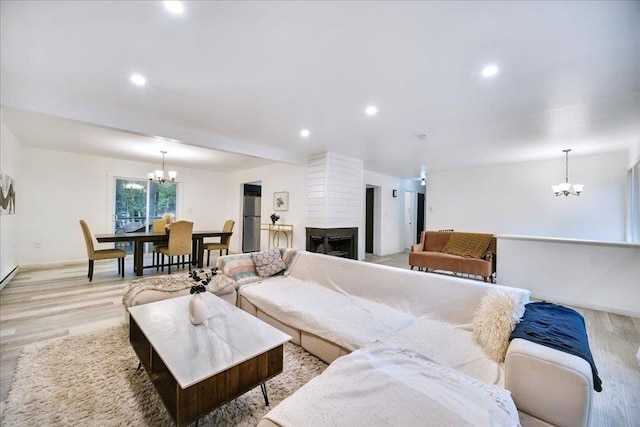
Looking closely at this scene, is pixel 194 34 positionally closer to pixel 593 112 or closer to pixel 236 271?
pixel 236 271

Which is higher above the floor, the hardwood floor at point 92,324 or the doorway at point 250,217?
the doorway at point 250,217

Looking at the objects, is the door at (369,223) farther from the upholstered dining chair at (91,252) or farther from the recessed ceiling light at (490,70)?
the upholstered dining chair at (91,252)

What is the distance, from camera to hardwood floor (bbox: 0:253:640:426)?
170 cm

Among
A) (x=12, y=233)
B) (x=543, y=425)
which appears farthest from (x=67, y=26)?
(x=12, y=233)

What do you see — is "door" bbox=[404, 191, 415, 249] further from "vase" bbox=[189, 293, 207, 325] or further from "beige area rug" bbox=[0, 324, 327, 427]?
"vase" bbox=[189, 293, 207, 325]

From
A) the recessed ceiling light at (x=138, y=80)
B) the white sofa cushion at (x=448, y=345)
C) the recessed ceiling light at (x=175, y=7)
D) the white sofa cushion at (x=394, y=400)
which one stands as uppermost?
the recessed ceiling light at (x=138, y=80)

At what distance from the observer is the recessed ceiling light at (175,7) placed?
4.90ft

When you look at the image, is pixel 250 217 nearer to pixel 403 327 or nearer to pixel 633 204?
pixel 403 327

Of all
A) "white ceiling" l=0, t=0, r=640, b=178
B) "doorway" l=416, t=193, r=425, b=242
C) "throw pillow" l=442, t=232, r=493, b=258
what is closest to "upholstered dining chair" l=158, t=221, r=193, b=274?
"white ceiling" l=0, t=0, r=640, b=178

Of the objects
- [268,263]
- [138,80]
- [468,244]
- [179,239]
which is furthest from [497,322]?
[179,239]

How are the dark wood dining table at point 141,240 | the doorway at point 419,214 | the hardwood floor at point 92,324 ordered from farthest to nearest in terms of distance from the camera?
the doorway at point 419,214
the dark wood dining table at point 141,240
the hardwood floor at point 92,324

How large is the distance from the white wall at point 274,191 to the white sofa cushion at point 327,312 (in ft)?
9.25

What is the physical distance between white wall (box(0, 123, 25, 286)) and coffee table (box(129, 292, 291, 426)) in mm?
3816

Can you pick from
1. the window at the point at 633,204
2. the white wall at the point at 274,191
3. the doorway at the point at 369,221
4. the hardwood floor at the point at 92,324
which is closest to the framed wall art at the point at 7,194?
the hardwood floor at the point at 92,324
